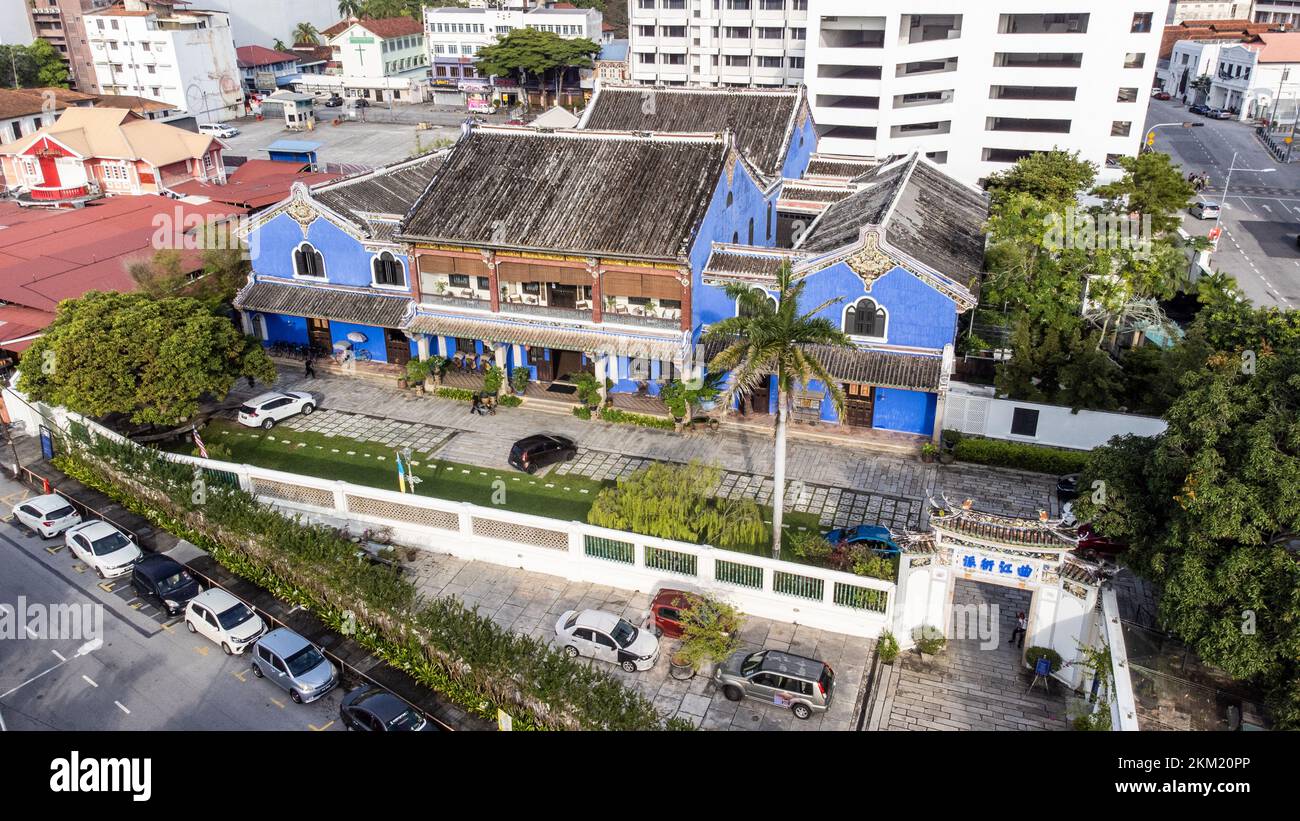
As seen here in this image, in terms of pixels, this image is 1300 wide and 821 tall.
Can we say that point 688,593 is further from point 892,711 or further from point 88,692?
point 88,692


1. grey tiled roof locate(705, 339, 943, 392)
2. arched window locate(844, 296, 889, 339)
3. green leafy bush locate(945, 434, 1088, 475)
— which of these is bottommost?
green leafy bush locate(945, 434, 1088, 475)

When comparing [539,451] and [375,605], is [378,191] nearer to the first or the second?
[539,451]

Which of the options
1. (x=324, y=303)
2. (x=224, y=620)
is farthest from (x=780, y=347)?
(x=324, y=303)

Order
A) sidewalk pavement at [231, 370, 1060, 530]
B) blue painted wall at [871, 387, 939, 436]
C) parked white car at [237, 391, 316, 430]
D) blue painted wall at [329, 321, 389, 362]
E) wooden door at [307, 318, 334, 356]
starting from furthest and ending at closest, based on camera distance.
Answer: wooden door at [307, 318, 334, 356]
blue painted wall at [329, 321, 389, 362]
parked white car at [237, 391, 316, 430]
blue painted wall at [871, 387, 939, 436]
sidewalk pavement at [231, 370, 1060, 530]

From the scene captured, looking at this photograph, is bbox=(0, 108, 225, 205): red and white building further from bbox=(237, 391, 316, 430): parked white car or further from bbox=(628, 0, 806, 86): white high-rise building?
bbox=(628, 0, 806, 86): white high-rise building

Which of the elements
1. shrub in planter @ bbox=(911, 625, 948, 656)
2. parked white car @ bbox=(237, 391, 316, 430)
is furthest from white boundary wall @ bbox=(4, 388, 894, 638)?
parked white car @ bbox=(237, 391, 316, 430)

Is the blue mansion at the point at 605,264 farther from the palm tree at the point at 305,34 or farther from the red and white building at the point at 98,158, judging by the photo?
the palm tree at the point at 305,34
